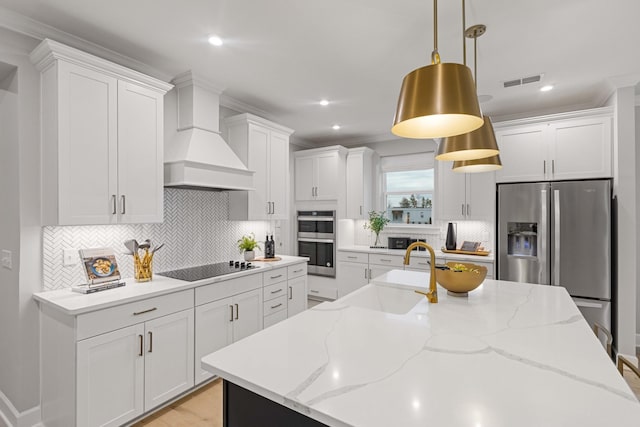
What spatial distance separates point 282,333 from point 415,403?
65 cm

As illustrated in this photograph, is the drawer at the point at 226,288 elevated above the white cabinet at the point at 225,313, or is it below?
above

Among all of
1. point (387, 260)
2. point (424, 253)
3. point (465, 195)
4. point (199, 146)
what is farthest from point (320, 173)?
point (199, 146)

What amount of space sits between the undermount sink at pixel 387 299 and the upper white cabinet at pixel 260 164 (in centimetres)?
184

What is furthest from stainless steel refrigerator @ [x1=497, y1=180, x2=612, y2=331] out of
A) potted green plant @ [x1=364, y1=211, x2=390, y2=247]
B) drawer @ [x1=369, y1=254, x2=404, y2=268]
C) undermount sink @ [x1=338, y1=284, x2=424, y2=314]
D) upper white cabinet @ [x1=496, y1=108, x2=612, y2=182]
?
undermount sink @ [x1=338, y1=284, x2=424, y2=314]

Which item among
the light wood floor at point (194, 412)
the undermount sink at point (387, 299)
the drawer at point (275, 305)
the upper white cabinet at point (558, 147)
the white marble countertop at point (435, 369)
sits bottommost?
the light wood floor at point (194, 412)

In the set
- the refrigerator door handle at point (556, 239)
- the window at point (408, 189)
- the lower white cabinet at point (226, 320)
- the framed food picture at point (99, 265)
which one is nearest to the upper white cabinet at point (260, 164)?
the lower white cabinet at point (226, 320)

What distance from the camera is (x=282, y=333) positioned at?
1367mm

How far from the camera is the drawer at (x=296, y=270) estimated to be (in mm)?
3602

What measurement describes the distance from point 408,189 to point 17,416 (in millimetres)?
4839

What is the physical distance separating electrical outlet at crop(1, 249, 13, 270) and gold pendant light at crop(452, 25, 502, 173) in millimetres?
2957

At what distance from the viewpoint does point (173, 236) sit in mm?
3047

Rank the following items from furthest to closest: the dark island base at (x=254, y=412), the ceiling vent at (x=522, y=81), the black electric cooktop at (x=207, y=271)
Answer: the ceiling vent at (x=522, y=81) < the black electric cooktop at (x=207, y=271) < the dark island base at (x=254, y=412)

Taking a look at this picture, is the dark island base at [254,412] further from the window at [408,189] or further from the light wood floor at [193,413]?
the window at [408,189]

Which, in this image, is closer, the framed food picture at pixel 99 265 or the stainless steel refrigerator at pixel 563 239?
the framed food picture at pixel 99 265
